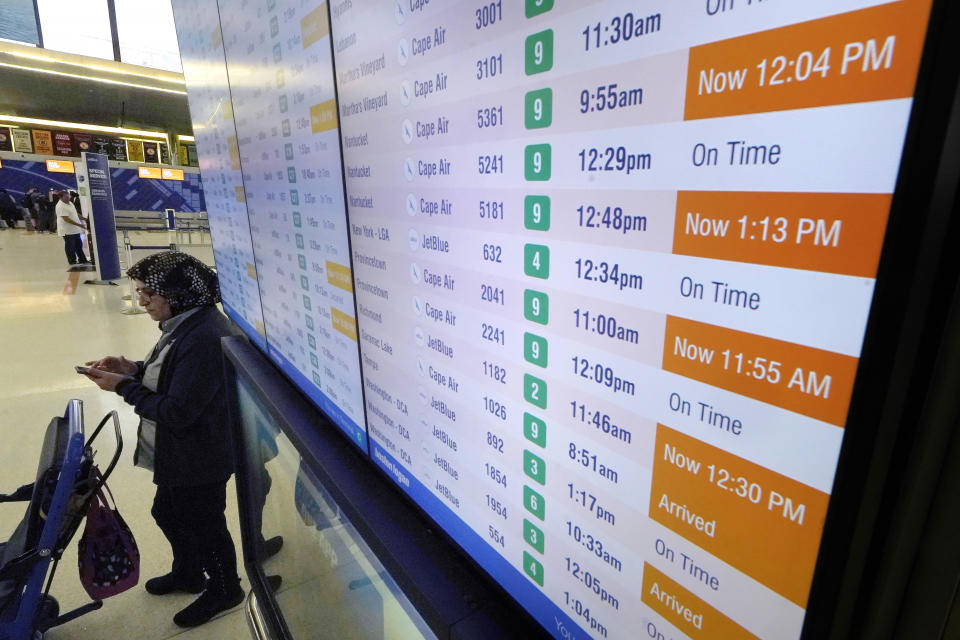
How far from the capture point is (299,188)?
1.12 meters

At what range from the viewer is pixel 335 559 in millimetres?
1364

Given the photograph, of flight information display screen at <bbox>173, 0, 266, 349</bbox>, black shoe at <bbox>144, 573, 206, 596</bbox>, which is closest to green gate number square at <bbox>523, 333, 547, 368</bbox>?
flight information display screen at <bbox>173, 0, 266, 349</bbox>

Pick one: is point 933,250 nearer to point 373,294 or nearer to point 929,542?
point 929,542

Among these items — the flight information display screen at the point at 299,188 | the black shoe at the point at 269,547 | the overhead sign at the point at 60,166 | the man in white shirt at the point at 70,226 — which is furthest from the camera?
the overhead sign at the point at 60,166

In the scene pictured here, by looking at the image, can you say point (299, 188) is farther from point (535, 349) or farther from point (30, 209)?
point (30, 209)

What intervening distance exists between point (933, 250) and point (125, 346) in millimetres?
6370

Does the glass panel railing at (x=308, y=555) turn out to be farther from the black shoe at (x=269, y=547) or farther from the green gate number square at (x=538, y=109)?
the green gate number square at (x=538, y=109)

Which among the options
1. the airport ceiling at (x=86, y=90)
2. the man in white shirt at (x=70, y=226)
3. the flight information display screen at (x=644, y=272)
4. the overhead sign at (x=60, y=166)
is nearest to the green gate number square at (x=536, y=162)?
the flight information display screen at (x=644, y=272)

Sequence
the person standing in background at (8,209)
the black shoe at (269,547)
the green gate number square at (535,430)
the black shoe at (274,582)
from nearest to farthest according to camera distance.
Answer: the green gate number square at (535,430) < the black shoe at (274,582) < the black shoe at (269,547) < the person standing in background at (8,209)

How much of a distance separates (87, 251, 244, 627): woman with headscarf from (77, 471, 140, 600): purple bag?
208 mm

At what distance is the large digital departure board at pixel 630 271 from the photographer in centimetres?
29

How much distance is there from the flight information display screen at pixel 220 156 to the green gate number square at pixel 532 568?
133 centimetres

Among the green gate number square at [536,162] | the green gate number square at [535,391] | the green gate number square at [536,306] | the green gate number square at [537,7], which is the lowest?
the green gate number square at [535,391]

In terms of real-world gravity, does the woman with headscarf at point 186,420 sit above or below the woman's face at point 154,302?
below
